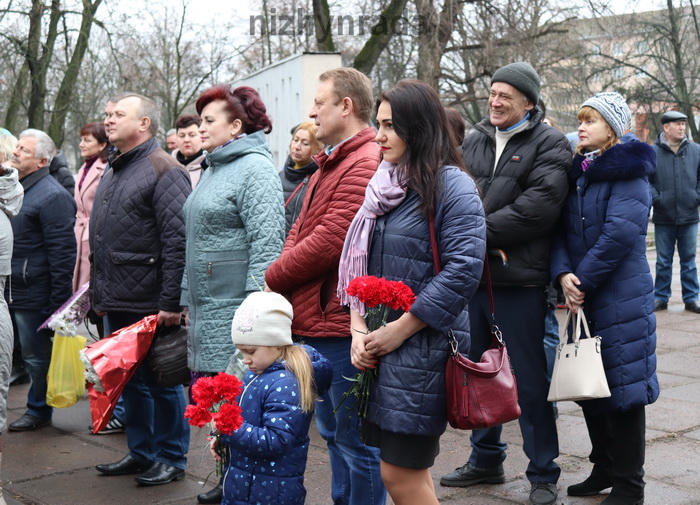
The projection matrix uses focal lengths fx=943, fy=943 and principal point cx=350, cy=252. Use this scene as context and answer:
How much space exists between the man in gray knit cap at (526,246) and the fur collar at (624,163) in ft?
0.77

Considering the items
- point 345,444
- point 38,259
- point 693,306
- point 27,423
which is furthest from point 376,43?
point 345,444

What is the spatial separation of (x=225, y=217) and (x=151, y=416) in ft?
5.10

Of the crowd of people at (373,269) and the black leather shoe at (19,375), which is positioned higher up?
the crowd of people at (373,269)

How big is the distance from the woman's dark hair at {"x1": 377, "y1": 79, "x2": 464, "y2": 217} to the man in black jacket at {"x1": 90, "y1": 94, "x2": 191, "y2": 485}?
209cm

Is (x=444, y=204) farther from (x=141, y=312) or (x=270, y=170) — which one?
(x=141, y=312)

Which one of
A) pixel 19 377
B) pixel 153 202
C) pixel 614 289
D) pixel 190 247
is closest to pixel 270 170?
pixel 190 247

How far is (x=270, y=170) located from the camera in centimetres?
462

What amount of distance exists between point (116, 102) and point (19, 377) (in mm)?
3719

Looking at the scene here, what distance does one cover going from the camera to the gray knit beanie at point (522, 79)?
461 centimetres

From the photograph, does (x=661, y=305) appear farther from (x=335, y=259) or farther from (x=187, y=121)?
(x=335, y=259)

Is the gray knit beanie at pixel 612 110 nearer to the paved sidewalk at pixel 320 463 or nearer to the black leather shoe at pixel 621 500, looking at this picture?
the black leather shoe at pixel 621 500

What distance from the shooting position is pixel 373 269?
3.48 meters

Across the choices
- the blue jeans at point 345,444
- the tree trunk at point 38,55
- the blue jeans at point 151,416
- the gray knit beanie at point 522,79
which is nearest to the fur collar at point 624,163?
the gray knit beanie at point 522,79

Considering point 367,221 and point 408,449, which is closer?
point 408,449
